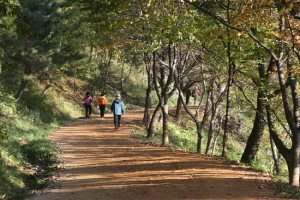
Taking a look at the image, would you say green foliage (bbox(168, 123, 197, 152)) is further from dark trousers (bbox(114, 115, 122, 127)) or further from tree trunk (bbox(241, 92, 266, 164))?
tree trunk (bbox(241, 92, 266, 164))

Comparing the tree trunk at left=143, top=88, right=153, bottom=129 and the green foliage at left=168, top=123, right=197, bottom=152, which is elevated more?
the tree trunk at left=143, top=88, right=153, bottom=129

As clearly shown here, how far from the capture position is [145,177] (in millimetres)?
8516

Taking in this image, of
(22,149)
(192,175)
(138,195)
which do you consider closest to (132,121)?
(22,149)

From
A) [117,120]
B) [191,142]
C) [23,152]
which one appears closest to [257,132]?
[117,120]

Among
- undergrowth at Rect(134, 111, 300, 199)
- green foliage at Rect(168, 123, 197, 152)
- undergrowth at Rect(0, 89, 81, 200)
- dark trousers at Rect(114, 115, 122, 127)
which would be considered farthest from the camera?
green foliage at Rect(168, 123, 197, 152)

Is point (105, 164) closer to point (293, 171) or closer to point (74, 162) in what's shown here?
point (74, 162)

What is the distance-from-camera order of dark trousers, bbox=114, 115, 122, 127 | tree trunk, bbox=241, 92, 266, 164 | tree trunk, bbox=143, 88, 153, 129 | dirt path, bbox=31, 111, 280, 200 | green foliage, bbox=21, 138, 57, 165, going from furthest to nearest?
1. tree trunk, bbox=143, 88, 153, 129
2. dark trousers, bbox=114, 115, 122, 127
3. tree trunk, bbox=241, 92, 266, 164
4. green foliage, bbox=21, 138, 57, 165
5. dirt path, bbox=31, 111, 280, 200

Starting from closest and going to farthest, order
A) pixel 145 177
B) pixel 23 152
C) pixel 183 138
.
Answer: pixel 145 177 → pixel 23 152 → pixel 183 138

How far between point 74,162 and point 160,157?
272 cm

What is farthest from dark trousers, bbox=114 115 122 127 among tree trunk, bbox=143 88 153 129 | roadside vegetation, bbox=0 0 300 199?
tree trunk, bbox=143 88 153 129

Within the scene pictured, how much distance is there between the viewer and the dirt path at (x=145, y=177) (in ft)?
22.9

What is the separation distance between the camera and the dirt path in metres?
6.99

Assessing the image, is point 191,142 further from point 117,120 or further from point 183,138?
point 117,120

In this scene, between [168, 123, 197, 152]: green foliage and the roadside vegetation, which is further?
[168, 123, 197, 152]: green foliage
